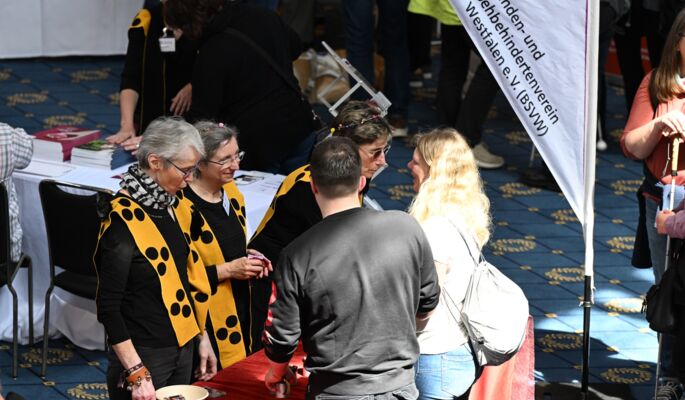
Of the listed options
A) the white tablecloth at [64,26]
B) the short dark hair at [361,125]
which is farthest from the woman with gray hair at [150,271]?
the white tablecloth at [64,26]

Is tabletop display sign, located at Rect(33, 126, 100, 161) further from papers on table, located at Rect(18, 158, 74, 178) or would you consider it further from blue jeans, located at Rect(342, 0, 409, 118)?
blue jeans, located at Rect(342, 0, 409, 118)

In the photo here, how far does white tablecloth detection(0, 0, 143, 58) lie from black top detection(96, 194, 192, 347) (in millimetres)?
5692

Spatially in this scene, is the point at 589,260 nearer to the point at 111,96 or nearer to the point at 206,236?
the point at 206,236

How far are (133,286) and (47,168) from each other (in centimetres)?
188

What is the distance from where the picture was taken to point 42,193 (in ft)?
15.0

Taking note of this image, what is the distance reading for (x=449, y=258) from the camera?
10.8 feet

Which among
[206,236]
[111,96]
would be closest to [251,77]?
[206,236]

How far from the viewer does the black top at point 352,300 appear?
284cm

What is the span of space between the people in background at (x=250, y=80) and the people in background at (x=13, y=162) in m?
0.72

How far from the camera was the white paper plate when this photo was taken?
124 inches

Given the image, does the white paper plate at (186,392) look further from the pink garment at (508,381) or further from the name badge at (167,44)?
the name badge at (167,44)

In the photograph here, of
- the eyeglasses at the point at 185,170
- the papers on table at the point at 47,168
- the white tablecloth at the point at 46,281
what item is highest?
the eyeglasses at the point at 185,170

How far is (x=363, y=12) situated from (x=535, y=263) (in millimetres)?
2268

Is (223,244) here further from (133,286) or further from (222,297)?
(133,286)
